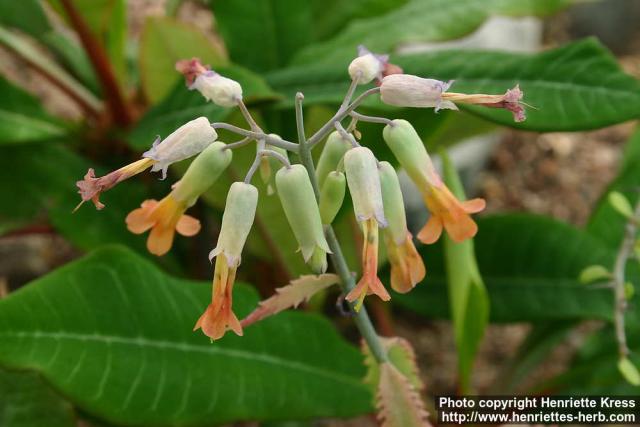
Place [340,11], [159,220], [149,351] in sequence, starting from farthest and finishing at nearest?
[340,11] → [149,351] → [159,220]

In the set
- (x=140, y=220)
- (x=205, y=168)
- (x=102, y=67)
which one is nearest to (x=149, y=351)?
(x=140, y=220)

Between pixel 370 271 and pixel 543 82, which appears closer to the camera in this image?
pixel 370 271

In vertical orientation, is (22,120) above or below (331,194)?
above

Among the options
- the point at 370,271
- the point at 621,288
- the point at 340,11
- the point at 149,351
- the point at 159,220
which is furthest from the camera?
the point at 340,11

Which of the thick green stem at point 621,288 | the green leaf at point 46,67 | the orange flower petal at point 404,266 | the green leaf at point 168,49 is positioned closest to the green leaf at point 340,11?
the green leaf at point 168,49

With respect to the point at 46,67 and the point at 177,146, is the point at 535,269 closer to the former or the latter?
the point at 177,146

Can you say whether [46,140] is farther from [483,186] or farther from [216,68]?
[483,186]

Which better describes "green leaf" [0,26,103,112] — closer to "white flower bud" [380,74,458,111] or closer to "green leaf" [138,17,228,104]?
"green leaf" [138,17,228,104]
